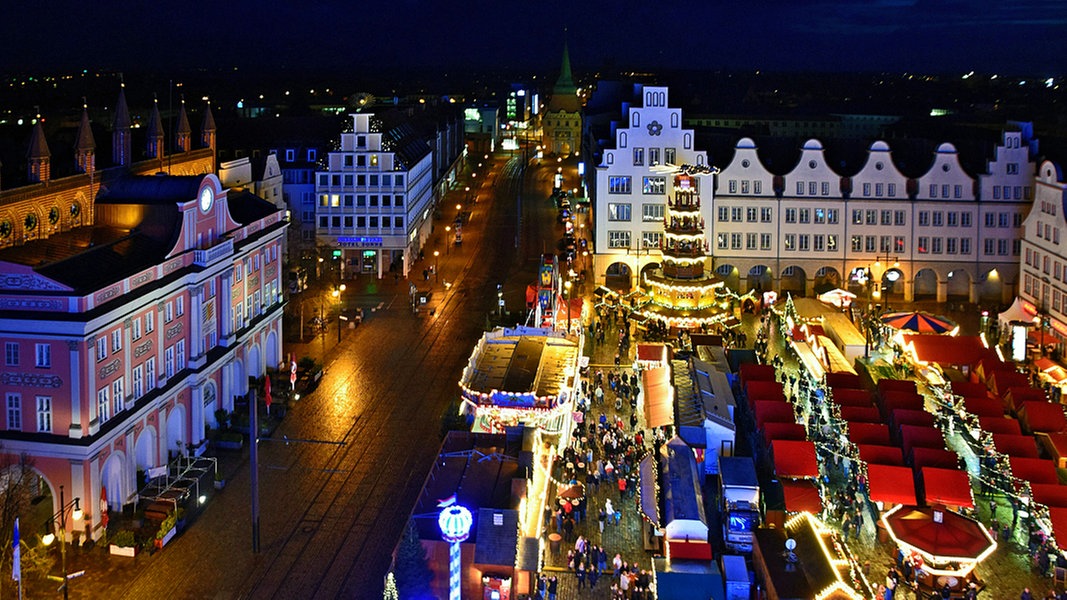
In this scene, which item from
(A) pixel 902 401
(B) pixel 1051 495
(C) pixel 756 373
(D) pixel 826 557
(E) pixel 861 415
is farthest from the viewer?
(C) pixel 756 373

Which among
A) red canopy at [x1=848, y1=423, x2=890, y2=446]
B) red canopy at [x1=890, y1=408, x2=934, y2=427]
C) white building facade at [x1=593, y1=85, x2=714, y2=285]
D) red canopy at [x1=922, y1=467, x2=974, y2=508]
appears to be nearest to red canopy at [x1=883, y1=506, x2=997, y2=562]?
red canopy at [x1=922, y1=467, x2=974, y2=508]

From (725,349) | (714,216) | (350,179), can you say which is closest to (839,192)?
(714,216)

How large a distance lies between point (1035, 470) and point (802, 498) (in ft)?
31.7

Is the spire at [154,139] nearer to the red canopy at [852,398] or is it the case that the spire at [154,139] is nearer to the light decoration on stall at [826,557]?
the red canopy at [852,398]

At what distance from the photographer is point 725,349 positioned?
63719 mm

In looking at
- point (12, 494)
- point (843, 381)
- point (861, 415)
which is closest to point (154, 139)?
point (12, 494)

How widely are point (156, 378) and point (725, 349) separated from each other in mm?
33527

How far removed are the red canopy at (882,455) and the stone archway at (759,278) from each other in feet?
130

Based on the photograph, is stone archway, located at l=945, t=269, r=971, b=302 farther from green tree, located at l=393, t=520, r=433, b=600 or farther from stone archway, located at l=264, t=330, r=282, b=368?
green tree, located at l=393, t=520, r=433, b=600

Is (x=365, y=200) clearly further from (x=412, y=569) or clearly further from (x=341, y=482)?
(x=412, y=569)

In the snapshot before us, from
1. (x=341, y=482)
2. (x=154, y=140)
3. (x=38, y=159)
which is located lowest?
(x=341, y=482)

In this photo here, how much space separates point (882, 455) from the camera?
4341 centimetres

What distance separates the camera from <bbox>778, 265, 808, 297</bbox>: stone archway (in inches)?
3258

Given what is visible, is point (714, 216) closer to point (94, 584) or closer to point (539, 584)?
point (539, 584)
